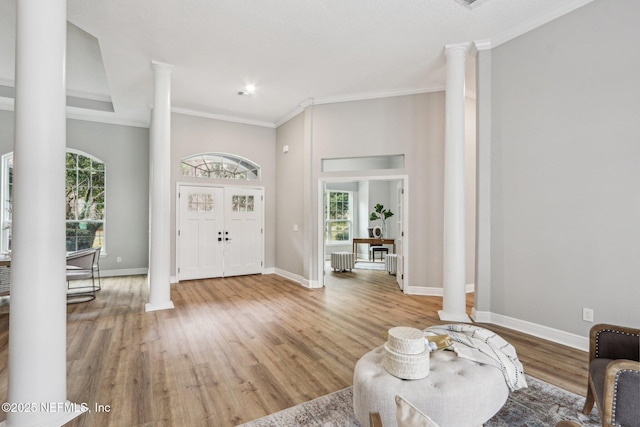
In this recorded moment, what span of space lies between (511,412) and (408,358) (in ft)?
3.31

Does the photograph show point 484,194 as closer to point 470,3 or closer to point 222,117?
point 470,3

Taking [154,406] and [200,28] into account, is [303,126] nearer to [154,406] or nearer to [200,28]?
[200,28]

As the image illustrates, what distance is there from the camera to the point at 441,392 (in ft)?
5.24

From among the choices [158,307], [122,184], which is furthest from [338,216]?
[158,307]

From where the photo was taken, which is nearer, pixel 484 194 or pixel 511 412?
pixel 511 412

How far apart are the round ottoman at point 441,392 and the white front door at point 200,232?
5.29 meters

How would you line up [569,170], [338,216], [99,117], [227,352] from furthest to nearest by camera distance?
[338,216], [99,117], [569,170], [227,352]

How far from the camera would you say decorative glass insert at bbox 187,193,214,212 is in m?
6.34

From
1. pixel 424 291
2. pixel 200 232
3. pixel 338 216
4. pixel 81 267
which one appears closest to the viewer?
pixel 81 267

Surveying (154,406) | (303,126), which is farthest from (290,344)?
(303,126)

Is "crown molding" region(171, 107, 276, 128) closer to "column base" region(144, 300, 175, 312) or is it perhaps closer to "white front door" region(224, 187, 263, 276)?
"white front door" region(224, 187, 263, 276)

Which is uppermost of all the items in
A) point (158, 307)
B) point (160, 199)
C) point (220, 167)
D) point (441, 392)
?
point (220, 167)

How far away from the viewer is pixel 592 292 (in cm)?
299

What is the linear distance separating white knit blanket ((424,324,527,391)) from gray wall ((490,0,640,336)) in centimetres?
155
